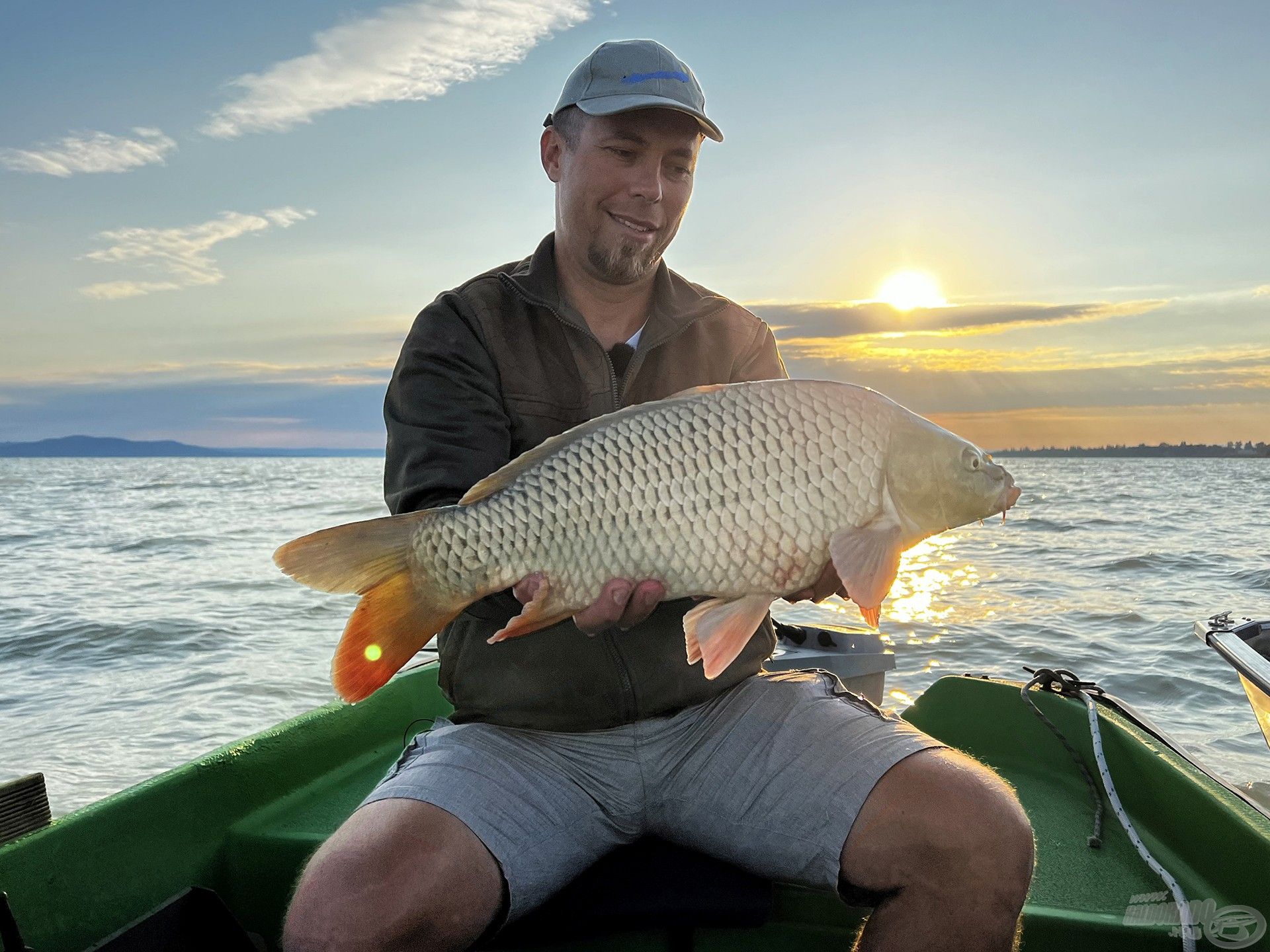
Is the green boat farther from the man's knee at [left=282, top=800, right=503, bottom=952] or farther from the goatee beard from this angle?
the goatee beard

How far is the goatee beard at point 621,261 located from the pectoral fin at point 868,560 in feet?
2.83

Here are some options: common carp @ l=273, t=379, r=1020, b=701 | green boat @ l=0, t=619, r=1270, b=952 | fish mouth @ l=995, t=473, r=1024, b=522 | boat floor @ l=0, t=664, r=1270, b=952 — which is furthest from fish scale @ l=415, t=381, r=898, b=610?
boat floor @ l=0, t=664, r=1270, b=952

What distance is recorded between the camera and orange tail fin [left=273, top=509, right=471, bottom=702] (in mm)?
1695

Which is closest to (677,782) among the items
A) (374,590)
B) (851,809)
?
(851,809)

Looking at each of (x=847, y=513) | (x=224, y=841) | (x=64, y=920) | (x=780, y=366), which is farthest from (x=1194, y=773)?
(x=64, y=920)

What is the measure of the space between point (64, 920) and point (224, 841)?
41 cm

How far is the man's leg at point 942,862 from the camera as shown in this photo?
157cm

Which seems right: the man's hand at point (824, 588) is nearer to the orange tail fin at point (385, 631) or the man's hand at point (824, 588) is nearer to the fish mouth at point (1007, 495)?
the fish mouth at point (1007, 495)

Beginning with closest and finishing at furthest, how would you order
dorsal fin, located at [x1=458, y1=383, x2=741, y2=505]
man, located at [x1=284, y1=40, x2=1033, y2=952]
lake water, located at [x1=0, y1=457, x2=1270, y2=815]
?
man, located at [x1=284, y1=40, x2=1033, y2=952] → dorsal fin, located at [x1=458, y1=383, x2=741, y2=505] → lake water, located at [x1=0, y1=457, x2=1270, y2=815]

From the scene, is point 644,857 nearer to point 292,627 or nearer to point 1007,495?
point 1007,495

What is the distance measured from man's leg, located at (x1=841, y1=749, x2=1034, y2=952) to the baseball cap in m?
1.52

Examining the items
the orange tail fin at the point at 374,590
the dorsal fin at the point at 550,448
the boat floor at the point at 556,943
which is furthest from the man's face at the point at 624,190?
the boat floor at the point at 556,943

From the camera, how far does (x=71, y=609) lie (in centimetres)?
916

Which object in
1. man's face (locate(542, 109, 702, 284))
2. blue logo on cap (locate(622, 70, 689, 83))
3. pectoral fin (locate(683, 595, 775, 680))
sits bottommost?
pectoral fin (locate(683, 595, 775, 680))
